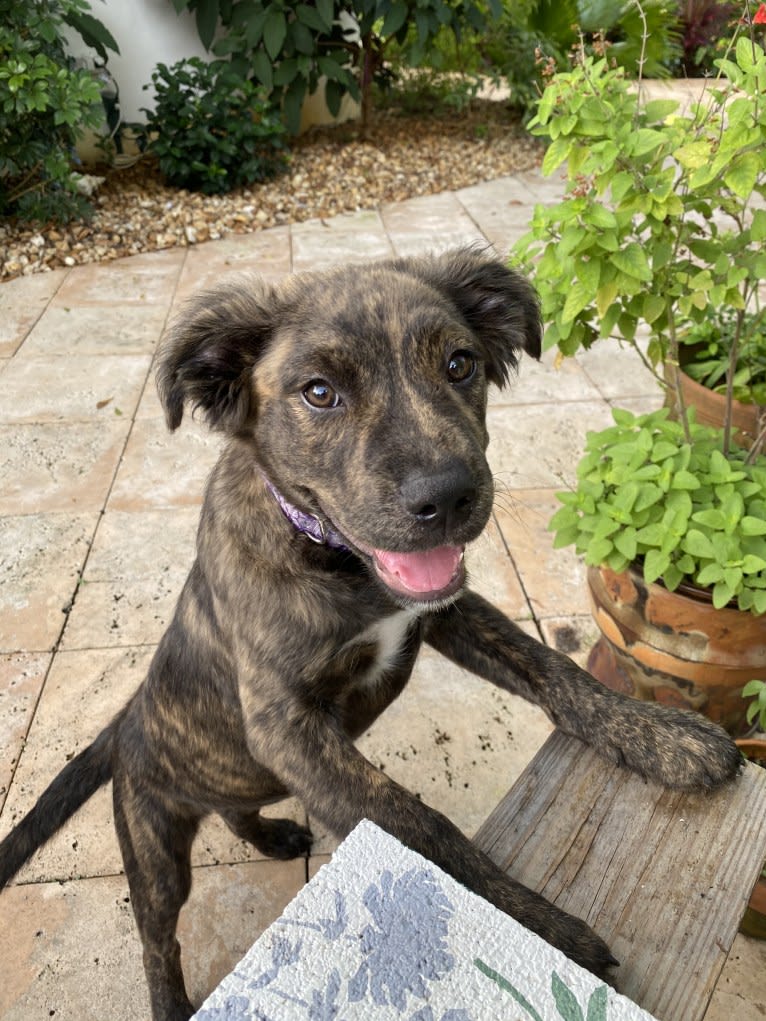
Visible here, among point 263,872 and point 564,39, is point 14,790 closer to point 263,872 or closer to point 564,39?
point 263,872

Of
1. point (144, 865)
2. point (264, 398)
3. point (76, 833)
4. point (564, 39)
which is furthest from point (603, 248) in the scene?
point (564, 39)

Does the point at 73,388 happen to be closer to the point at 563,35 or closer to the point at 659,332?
the point at 659,332

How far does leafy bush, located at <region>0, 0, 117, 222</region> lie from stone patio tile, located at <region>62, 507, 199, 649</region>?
4114 mm

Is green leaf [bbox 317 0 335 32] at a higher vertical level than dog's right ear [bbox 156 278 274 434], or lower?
lower

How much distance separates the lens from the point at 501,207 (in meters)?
7.70

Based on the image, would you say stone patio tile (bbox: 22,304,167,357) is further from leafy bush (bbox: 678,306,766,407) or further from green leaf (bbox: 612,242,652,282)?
green leaf (bbox: 612,242,652,282)

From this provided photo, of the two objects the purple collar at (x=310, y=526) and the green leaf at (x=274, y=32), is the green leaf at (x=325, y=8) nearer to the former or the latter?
the green leaf at (x=274, y=32)

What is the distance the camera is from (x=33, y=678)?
316cm

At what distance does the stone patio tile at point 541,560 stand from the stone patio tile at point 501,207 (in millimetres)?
3456

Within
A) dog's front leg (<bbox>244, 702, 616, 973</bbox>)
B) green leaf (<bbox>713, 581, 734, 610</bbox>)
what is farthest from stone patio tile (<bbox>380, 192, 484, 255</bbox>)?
dog's front leg (<bbox>244, 702, 616, 973</bbox>)

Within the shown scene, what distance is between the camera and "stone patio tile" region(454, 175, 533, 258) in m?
7.07

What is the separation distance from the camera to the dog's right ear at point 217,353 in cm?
187

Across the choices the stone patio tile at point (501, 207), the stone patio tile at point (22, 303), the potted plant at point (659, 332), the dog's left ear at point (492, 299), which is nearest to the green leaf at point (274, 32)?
the stone patio tile at point (501, 207)

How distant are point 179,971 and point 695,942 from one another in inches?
59.2
